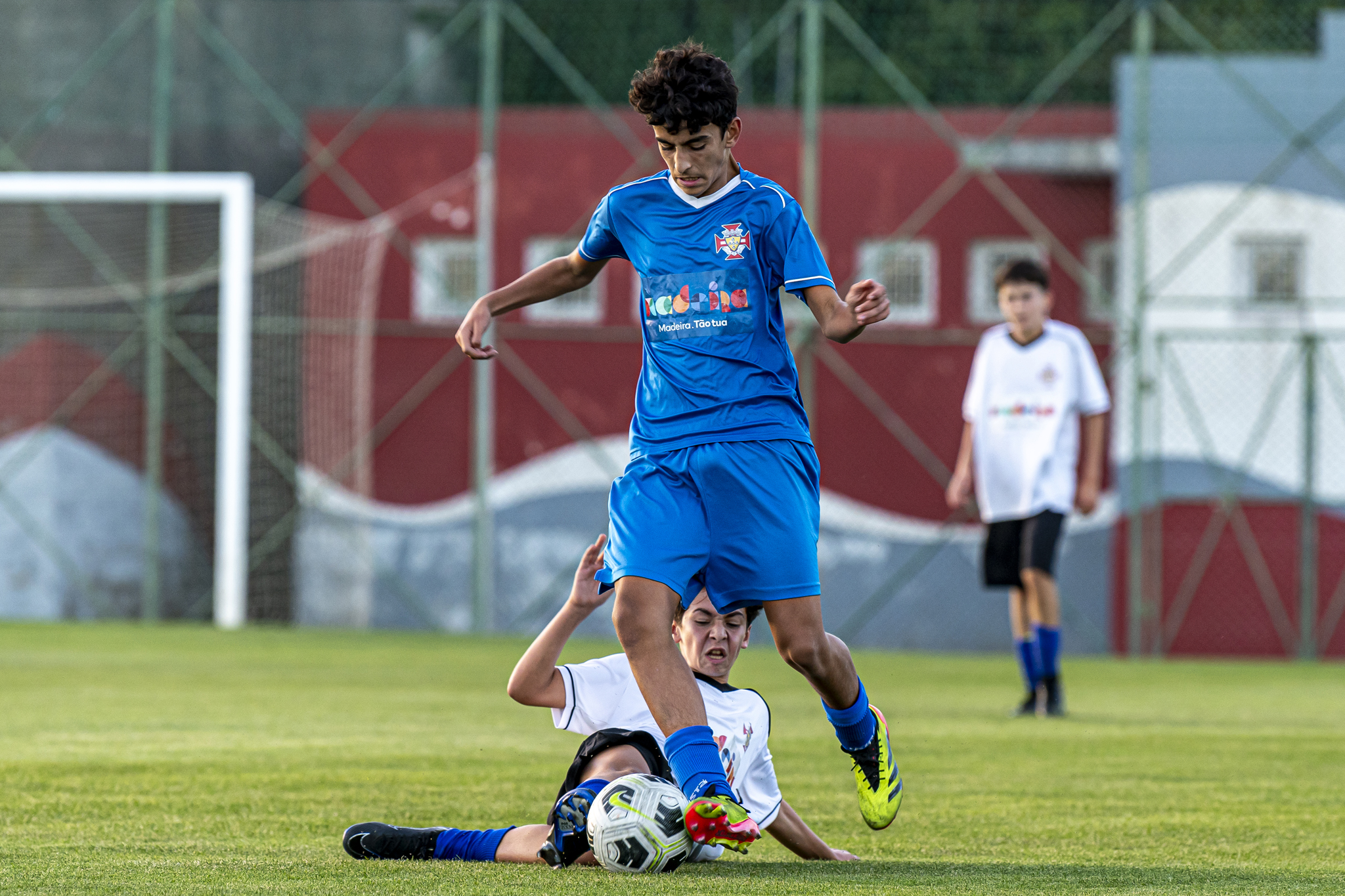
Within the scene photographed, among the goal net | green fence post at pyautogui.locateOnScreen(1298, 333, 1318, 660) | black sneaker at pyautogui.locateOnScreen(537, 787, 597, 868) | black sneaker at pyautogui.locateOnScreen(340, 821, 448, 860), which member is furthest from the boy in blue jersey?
the goal net

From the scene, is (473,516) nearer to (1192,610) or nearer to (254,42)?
(254,42)

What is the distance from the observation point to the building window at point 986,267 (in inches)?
572

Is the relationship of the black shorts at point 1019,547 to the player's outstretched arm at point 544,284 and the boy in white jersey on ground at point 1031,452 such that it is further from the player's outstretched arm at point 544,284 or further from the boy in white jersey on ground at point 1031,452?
the player's outstretched arm at point 544,284

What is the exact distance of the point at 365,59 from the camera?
1554 centimetres

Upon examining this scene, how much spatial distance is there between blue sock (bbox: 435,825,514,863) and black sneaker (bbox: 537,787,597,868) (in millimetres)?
171

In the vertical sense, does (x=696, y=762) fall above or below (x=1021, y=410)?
below

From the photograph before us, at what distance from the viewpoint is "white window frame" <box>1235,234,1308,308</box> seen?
1428 cm

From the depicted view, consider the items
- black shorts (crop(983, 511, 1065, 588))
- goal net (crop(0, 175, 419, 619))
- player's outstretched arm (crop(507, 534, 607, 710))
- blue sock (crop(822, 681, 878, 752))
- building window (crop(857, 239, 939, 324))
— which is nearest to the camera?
player's outstretched arm (crop(507, 534, 607, 710))

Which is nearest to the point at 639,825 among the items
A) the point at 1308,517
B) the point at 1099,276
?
the point at 1308,517

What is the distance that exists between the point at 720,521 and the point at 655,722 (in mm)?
417

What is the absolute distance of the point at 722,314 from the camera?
3555 mm

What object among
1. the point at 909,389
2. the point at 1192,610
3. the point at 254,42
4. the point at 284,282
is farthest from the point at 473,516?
the point at 1192,610

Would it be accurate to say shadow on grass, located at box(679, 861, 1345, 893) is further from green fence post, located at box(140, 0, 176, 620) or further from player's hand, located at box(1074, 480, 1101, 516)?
green fence post, located at box(140, 0, 176, 620)

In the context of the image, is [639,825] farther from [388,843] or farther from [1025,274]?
[1025,274]
